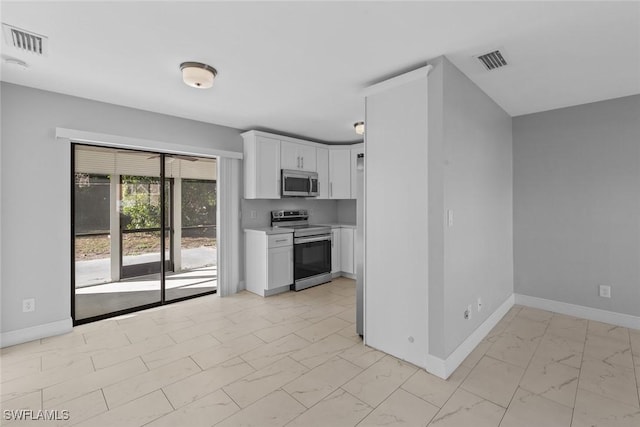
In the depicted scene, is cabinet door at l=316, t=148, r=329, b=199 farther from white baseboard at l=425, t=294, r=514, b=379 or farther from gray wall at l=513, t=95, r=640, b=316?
white baseboard at l=425, t=294, r=514, b=379

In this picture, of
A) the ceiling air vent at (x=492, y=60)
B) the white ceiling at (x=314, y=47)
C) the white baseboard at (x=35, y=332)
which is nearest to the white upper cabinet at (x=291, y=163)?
the white ceiling at (x=314, y=47)

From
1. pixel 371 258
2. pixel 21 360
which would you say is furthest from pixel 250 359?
pixel 21 360

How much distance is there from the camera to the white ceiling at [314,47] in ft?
5.72

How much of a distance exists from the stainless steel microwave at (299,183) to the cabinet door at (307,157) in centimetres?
9

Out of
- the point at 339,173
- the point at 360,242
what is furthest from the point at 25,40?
the point at 339,173

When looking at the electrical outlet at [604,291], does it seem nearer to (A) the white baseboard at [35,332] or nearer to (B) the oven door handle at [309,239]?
(B) the oven door handle at [309,239]

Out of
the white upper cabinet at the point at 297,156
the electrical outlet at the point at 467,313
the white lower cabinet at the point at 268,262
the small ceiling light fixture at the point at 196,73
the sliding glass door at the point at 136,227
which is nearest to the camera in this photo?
the small ceiling light fixture at the point at 196,73

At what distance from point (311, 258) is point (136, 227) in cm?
245

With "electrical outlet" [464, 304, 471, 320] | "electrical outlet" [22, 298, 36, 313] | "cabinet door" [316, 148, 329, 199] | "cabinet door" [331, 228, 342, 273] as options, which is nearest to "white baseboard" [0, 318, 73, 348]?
"electrical outlet" [22, 298, 36, 313]

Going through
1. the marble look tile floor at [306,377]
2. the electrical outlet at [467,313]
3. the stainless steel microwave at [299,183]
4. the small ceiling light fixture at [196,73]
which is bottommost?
the marble look tile floor at [306,377]

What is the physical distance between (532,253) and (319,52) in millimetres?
3504

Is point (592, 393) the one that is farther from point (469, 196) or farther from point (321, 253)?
point (321, 253)

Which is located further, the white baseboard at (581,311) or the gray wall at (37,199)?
the white baseboard at (581,311)

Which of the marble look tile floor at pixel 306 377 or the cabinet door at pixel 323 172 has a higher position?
the cabinet door at pixel 323 172
